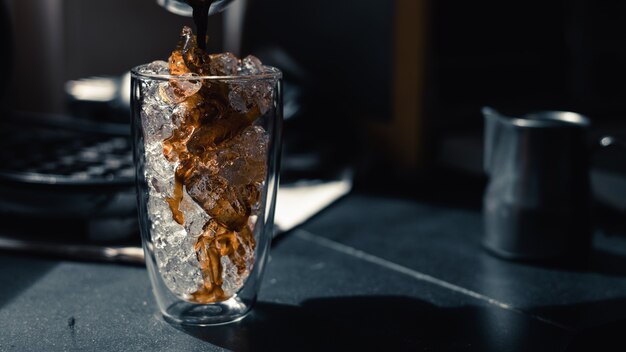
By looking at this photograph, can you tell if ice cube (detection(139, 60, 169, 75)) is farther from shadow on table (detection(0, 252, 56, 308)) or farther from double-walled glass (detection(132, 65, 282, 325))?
shadow on table (detection(0, 252, 56, 308))

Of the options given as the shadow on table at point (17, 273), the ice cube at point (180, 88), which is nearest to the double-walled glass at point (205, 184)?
the ice cube at point (180, 88)

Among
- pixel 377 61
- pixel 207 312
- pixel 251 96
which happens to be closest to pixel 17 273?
pixel 207 312

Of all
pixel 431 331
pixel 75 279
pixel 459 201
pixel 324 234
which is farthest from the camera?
pixel 459 201

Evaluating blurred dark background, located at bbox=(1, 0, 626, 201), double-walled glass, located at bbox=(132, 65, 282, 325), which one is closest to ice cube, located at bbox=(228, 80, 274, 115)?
double-walled glass, located at bbox=(132, 65, 282, 325)

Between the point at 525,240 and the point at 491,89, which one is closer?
the point at 525,240

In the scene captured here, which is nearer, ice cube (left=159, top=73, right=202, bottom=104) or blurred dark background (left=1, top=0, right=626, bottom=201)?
ice cube (left=159, top=73, right=202, bottom=104)

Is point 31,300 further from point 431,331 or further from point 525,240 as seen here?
point 525,240

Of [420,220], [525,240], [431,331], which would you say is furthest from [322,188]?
[431,331]
